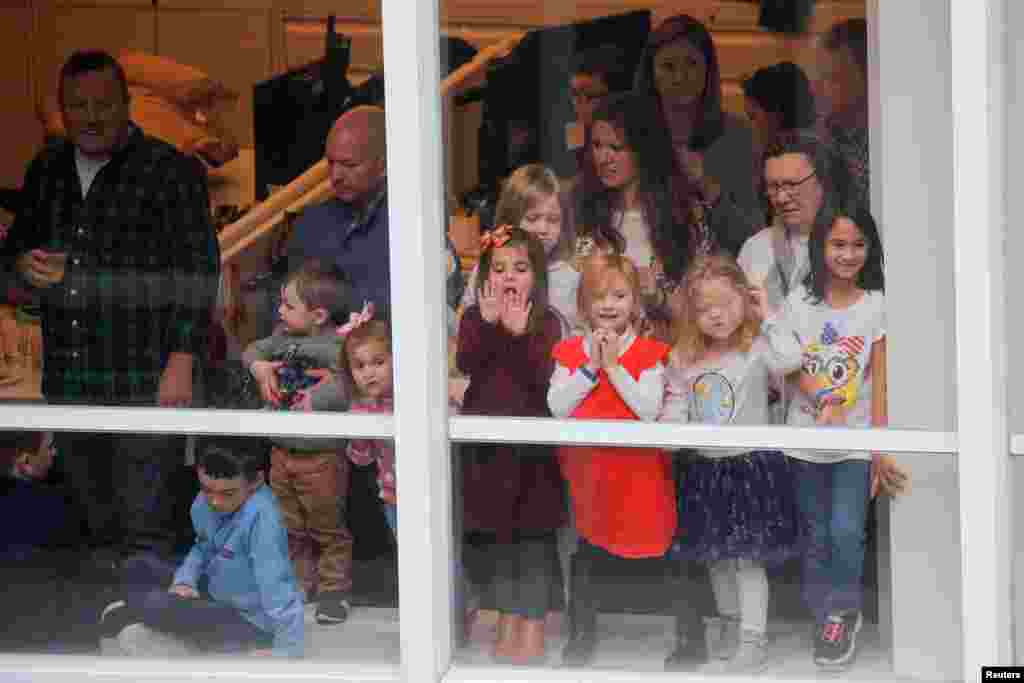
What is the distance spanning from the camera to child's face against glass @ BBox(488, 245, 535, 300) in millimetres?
3131

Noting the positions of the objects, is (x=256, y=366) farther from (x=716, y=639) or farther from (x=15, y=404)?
(x=716, y=639)

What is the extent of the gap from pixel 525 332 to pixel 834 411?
0.69m

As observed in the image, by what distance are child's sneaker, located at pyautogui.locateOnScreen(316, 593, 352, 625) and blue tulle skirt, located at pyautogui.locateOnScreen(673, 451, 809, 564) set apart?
75 centimetres

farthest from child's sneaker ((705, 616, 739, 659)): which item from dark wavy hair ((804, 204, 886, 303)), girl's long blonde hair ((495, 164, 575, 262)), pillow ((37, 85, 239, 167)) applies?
pillow ((37, 85, 239, 167))

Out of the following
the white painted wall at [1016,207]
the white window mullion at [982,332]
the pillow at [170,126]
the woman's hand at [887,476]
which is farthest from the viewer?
the pillow at [170,126]

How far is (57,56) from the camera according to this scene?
3.28 m

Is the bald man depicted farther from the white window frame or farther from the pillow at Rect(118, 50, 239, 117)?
the pillow at Rect(118, 50, 239, 117)

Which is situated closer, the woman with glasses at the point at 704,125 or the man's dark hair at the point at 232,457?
the woman with glasses at the point at 704,125

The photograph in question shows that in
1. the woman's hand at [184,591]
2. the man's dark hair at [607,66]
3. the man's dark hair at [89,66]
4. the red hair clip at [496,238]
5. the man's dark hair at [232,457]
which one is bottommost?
the woman's hand at [184,591]

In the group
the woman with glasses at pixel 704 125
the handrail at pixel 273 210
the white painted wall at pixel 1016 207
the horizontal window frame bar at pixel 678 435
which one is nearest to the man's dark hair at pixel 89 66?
the handrail at pixel 273 210

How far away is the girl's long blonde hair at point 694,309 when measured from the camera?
308 centimetres

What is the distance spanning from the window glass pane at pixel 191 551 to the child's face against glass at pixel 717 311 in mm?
815

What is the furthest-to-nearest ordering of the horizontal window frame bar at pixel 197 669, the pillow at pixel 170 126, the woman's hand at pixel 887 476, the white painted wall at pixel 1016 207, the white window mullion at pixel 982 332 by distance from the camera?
1. the pillow at pixel 170 126
2. the horizontal window frame bar at pixel 197 669
3. the woman's hand at pixel 887 476
4. the white painted wall at pixel 1016 207
5. the white window mullion at pixel 982 332

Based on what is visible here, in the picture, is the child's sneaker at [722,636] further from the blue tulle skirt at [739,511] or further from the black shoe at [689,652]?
the blue tulle skirt at [739,511]
